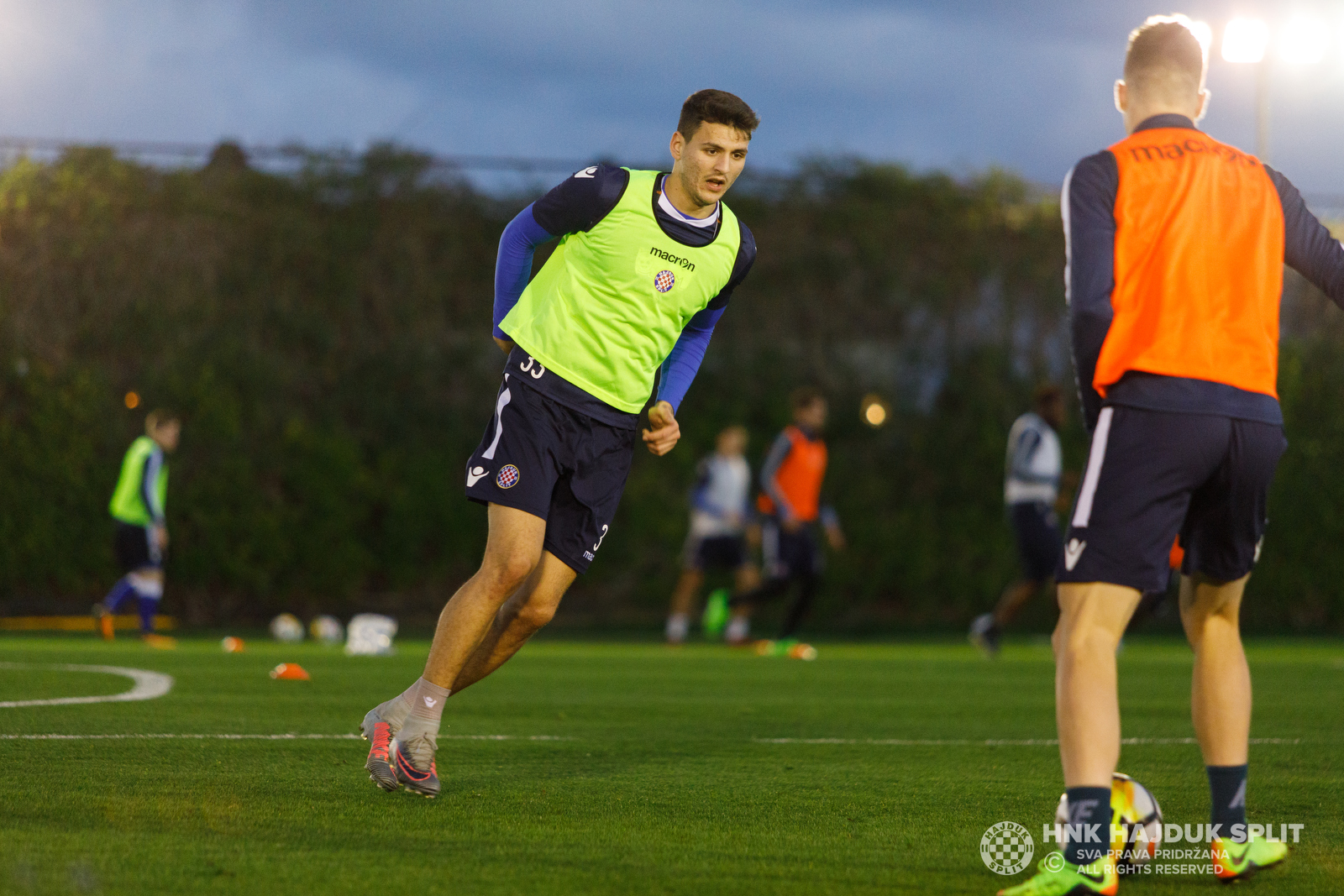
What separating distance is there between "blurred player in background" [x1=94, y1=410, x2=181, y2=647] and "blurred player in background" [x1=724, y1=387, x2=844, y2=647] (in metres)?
5.84

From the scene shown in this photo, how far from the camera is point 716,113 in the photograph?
16.1 feet

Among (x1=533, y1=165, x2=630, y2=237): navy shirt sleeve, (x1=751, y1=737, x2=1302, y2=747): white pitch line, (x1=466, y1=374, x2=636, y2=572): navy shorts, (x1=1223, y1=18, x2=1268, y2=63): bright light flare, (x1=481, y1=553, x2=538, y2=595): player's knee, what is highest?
(x1=1223, y1=18, x2=1268, y2=63): bright light flare

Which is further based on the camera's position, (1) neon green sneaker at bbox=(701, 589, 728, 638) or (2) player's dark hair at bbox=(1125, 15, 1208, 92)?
(1) neon green sneaker at bbox=(701, 589, 728, 638)

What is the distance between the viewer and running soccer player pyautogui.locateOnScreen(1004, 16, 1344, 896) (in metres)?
3.29

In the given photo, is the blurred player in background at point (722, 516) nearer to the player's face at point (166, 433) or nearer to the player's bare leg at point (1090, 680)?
the player's face at point (166, 433)

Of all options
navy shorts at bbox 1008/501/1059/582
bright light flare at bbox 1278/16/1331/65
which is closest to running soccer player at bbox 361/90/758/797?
navy shorts at bbox 1008/501/1059/582

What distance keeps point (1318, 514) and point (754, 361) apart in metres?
7.81

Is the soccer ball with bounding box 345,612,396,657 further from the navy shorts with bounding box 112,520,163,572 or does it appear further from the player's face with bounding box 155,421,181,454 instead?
the player's face with bounding box 155,421,181,454

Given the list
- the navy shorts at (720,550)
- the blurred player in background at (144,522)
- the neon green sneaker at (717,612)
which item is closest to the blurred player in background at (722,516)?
the navy shorts at (720,550)

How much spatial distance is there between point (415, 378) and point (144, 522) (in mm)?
4998

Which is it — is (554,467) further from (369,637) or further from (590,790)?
(369,637)

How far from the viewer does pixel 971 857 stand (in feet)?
12.0

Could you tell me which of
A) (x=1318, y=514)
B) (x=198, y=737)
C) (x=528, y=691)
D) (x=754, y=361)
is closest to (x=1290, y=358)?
(x=1318, y=514)

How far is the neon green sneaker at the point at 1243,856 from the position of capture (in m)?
3.46
